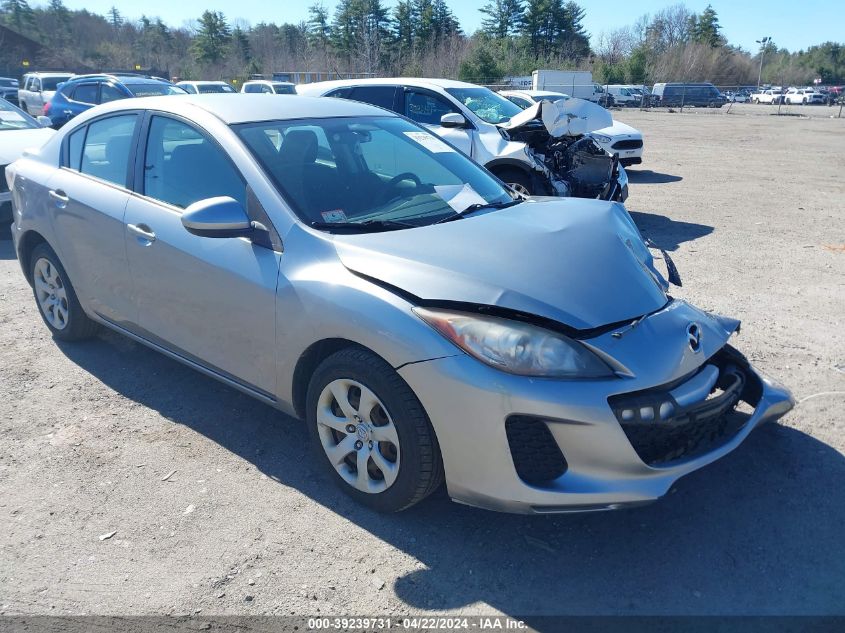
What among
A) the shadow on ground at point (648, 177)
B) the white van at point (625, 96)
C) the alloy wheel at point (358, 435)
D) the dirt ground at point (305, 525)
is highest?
the white van at point (625, 96)

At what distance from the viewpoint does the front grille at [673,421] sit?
8.41ft

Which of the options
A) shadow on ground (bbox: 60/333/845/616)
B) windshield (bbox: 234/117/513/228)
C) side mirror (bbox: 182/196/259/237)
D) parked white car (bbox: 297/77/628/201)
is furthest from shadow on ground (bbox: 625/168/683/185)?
side mirror (bbox: 182/196/259/237)

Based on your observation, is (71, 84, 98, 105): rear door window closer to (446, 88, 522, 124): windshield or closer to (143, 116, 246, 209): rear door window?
(446, 88, 522, 124): windshield

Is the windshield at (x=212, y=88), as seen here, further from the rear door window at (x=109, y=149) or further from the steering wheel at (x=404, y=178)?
the steering wheel at (x=404, y=178)

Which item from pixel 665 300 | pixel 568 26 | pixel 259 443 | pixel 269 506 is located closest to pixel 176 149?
pixel 259 443

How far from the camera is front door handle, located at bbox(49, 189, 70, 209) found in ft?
14.4

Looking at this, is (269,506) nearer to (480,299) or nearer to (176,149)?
(480,299)

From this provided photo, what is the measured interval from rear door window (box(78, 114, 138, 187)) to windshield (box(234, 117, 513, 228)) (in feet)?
3.25

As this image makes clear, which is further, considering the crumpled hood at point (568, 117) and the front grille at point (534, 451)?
the crumpled hood at point (568, 117)

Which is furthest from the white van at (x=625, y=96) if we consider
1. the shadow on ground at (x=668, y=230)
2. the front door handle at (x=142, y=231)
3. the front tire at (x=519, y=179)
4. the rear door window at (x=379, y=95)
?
the front door handle at (x=142, y=231)

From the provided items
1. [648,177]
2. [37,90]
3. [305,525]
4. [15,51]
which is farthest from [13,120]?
[15,51]

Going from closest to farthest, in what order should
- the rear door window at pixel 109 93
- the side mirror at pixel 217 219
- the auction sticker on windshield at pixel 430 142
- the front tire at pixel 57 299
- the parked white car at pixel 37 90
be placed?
→ the side mirror at pixel 217 219 < the auction sticker on windshield at pixel 430 142 < the front tire at pixel 57 299 < the rear door window at pixel 109 93 < the parked white car at pixel 37 90

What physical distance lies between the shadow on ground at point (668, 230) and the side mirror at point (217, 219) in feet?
19.2

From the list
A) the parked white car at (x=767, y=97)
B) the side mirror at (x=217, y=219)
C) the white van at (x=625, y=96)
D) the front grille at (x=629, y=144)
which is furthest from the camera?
the parked white car at (x=767, y=97)
